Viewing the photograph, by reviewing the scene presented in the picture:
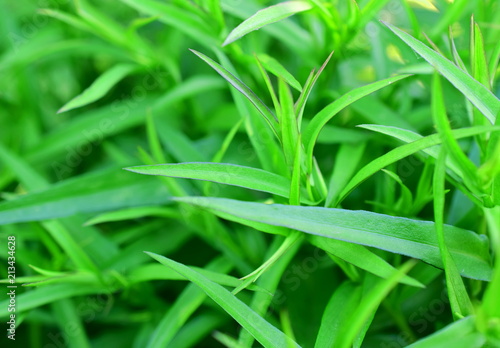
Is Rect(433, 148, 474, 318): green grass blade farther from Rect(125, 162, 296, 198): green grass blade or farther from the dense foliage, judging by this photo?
Rect(125, 162, 296, 198): green grass blade

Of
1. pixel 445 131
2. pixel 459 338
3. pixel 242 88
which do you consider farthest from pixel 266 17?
pixel 459 338

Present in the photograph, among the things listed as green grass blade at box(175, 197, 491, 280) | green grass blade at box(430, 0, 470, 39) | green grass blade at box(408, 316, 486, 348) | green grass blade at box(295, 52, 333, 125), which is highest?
green grass blade at box(430, 0, 470, 39)

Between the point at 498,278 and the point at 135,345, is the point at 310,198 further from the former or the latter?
the point at 135,345

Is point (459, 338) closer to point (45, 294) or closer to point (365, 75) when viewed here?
point (45, 294)

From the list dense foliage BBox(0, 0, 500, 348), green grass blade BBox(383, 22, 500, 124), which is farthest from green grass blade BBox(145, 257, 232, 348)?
green grass blade BBox(383, 22, 500, 124)

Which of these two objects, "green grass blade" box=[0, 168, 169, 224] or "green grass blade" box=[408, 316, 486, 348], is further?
"green grass blade" box=[0, 168, 169, 224]

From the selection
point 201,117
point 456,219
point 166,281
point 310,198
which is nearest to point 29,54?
point 201,117

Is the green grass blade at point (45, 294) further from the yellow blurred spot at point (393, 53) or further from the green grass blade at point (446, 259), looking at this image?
the yellow blurred spot at point (393, 53)
